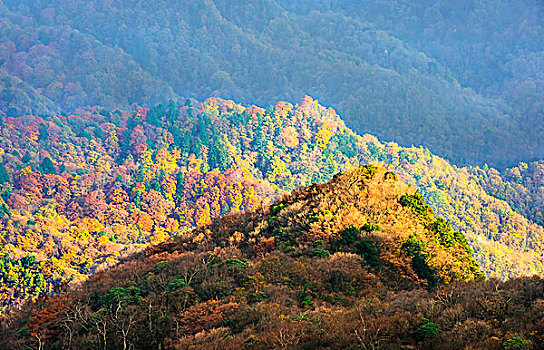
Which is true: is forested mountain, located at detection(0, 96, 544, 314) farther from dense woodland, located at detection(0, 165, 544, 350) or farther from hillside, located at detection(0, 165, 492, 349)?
dense woodland, located at detection(0, 165, 544, 350)

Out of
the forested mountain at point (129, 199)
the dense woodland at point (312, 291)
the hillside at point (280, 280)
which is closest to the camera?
the dense woodland at point (312, 291)

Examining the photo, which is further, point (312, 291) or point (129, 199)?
point (129, 199)

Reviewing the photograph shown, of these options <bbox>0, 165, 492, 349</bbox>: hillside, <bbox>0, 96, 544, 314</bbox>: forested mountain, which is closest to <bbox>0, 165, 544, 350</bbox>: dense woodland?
<bbox>0, 165, 492, 349</bbox>: hillside

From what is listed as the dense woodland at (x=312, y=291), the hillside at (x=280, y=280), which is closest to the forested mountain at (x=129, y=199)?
the hillside at (x=280, y=280)

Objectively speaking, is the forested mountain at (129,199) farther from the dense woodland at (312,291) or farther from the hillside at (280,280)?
the dense woodland at (312,291)

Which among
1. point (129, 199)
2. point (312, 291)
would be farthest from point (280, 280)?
point (129, 199)

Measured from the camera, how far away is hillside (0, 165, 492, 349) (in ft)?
76.5

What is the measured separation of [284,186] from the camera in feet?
639

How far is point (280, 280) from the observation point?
29547 mm

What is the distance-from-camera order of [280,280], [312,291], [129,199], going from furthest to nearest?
[129,199], [280,280], [312,291]

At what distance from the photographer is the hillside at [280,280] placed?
2333 cm

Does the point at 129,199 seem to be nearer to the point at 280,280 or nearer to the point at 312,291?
the point at 280,280

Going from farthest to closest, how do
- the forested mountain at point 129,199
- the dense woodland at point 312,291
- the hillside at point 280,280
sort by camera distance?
the forested mountain at point 129,199
the hillside at point 280,280
the dense woodland at point 312,291

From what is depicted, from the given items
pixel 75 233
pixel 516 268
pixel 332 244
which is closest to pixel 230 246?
pixel 332 244
